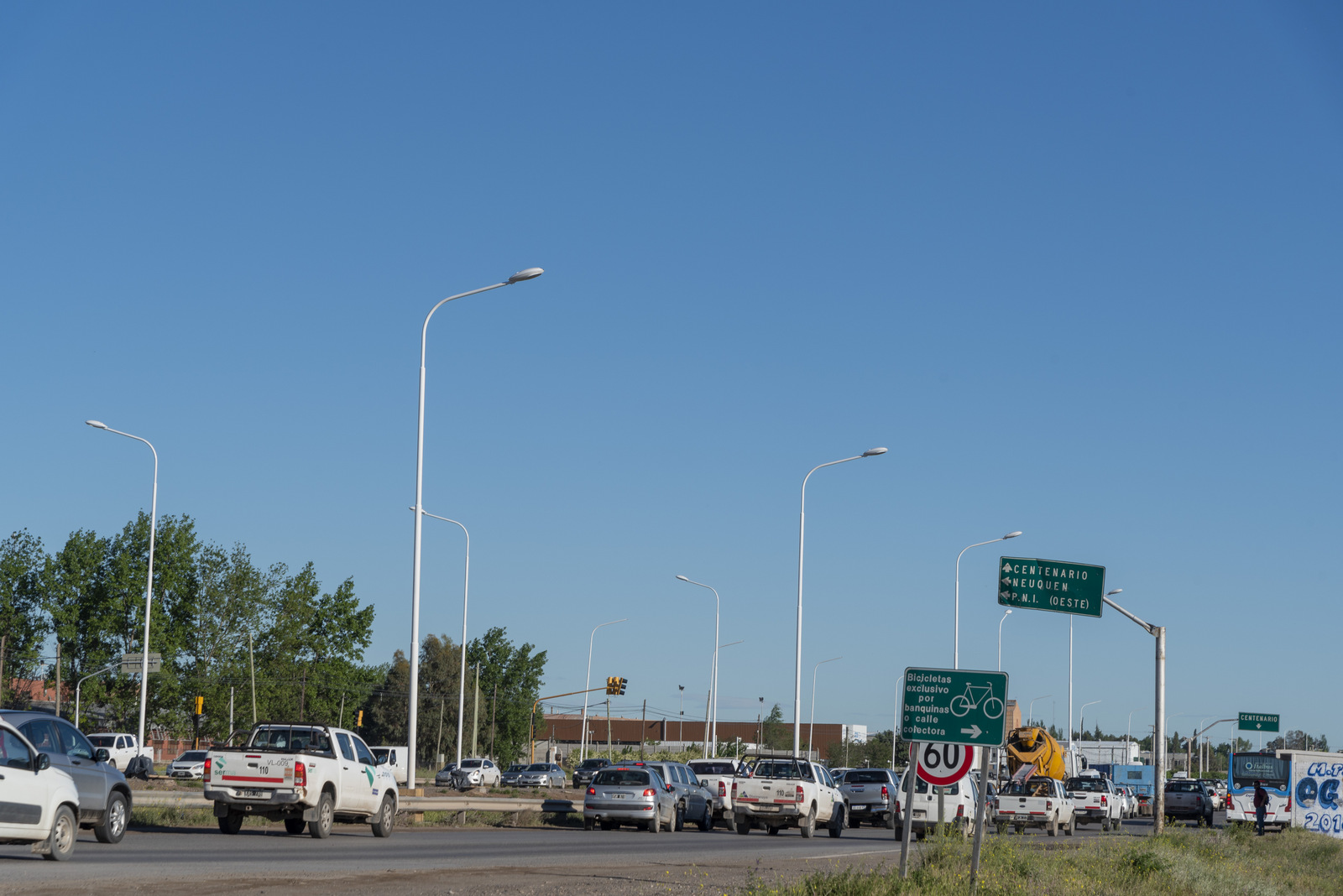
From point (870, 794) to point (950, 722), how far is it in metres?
26.9

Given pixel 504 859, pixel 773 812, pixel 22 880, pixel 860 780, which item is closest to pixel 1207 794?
pixel 860 780

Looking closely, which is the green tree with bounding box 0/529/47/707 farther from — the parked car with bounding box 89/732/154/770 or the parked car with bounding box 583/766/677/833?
the parked car with bounding box 583/766/677/833

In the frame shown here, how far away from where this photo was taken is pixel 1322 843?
33.7m

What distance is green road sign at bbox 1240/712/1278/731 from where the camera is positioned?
245 feet

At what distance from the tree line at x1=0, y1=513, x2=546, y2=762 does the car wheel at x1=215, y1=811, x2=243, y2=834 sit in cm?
5534

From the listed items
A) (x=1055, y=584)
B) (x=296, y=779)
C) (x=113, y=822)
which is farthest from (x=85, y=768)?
(x=1055, y=584)

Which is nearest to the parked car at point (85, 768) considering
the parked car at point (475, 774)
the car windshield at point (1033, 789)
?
the car windshield at point (1033, 789)

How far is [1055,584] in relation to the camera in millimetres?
27594

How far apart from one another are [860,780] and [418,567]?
649 inches

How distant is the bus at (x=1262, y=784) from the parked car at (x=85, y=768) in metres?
38.7

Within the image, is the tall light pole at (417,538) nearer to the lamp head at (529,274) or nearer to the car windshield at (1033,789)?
the lamp head at (529,274)

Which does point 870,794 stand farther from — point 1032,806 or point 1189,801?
point 1189,801

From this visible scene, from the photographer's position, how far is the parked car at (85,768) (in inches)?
720

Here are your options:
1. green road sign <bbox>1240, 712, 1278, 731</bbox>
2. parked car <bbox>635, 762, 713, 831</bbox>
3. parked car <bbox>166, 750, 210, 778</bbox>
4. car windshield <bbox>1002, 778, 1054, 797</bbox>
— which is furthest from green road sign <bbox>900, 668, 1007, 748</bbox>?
green road sign <bbox>1240, 712, 1278, 731</bbox>
